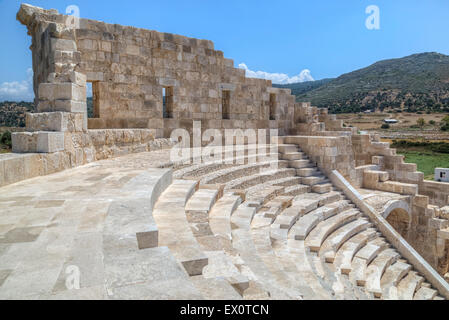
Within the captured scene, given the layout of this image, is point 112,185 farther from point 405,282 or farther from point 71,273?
point 405,282

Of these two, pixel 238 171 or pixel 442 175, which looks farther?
pixel 442 175

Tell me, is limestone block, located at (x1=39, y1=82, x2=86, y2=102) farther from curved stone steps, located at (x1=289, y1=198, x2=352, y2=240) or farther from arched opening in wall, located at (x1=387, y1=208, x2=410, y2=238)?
arched opening in wall, located at (x1=387, y1=208, x2=410, y2=238)

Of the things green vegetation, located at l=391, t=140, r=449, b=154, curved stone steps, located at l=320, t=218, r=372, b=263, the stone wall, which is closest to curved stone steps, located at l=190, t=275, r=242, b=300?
the stone wall

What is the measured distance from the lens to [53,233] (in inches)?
103

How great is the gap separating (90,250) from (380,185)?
11148 millimetres

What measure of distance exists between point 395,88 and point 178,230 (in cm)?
6982

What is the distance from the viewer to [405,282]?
7.14 metres

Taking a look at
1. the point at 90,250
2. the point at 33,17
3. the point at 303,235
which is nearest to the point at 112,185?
the point at 90,250

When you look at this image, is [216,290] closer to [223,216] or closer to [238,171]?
[223,216]

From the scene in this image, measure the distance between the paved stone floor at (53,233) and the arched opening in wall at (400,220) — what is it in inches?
382

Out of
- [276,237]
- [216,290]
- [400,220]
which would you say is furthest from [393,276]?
[216,290]

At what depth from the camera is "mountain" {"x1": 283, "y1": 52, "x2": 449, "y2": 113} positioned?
185 feet

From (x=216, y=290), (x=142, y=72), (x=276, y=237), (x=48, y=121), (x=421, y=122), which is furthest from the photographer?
(x=421, y=122)

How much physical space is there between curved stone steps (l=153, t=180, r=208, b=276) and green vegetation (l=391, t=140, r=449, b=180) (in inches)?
1241
